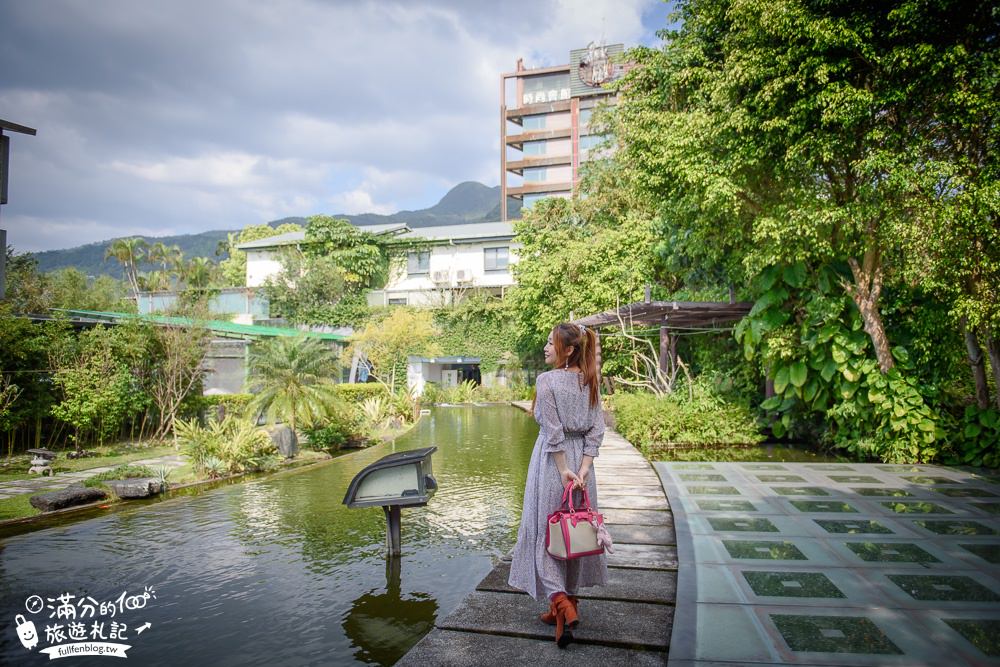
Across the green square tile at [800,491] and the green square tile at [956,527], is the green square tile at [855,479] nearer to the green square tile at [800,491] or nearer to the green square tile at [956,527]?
the green square tile at [800,491]

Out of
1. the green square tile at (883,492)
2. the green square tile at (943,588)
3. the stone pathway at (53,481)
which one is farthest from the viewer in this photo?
the stone pathway at (53,481)

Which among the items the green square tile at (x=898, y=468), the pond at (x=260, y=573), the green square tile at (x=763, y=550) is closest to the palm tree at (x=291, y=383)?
the pond at (x=260, y=573)

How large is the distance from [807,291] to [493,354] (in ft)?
64.5

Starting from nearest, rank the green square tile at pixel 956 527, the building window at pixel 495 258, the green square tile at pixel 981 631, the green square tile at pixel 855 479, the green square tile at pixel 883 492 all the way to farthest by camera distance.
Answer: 1. the green square tile at pixel 981 631
2. the green square tile at pixel 956 527
3. the green square tile at pixel 883 492
4. the green square tile at pixel 855 479
5. the building window at pixel 495 258

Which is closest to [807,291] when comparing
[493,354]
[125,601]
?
[125,601]

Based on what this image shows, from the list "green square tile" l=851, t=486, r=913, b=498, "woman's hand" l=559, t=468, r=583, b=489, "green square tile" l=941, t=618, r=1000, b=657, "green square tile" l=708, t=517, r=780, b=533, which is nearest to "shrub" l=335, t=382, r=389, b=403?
"green square tile" l=708, t=517, r=780, b=533

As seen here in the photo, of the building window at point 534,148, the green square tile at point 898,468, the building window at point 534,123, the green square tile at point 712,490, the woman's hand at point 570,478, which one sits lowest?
the green square tile at point 898,468

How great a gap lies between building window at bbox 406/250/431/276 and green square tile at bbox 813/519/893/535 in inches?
1108

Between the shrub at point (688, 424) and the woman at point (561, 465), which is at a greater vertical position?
the woman at point (561, 465)

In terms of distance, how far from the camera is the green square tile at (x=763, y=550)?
14.9 ft

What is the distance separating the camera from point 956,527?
206 inches

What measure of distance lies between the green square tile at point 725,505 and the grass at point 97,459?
9.65 meters

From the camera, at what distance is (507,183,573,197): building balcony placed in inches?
1908

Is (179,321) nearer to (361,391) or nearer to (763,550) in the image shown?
(361,391)
